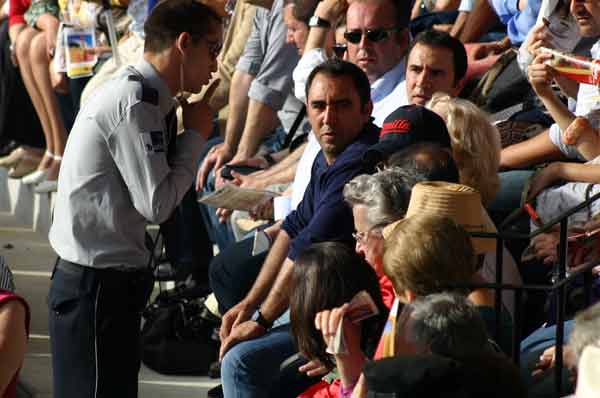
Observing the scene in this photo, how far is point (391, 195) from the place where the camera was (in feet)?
15.2

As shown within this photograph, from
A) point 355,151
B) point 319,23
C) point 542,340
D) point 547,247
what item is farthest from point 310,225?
point 319,23

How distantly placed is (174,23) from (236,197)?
4.49 ft

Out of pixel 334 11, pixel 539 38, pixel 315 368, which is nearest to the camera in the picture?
pixel 315 368

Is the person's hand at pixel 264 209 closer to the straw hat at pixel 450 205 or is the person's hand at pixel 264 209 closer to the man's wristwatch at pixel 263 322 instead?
the man's wristwatch at pixel 263 322

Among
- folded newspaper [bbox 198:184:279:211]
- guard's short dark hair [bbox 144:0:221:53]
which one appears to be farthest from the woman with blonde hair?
folded newspaper [bbox 198:184:279:211]

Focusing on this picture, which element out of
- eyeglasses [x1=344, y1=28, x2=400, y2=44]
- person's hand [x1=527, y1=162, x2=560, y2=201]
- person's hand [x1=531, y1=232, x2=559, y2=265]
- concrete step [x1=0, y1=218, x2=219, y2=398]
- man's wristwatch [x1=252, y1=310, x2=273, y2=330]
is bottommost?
concrete step [x1=0, y1=218, x2=219, y2=398]

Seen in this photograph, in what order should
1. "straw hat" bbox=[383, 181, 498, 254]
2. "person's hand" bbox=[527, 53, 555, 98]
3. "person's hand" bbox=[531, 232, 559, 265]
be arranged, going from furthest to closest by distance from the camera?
"person's hand" bbox=[527, 53, 555, 98] → "person's hand" bbox=[531, 232, 559, 265] → "straw hat" bbox=[383, 181, 498, 254]

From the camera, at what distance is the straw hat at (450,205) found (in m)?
4.34

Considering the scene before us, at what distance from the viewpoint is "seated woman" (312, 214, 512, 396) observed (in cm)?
394

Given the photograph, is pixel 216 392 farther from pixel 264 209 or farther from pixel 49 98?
pixel 49 98

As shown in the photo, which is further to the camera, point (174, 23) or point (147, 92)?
point (174, 23)

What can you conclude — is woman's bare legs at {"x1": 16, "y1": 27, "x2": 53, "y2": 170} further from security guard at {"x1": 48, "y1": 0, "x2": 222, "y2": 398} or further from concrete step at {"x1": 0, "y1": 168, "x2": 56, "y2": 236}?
security guard at {"x1": 48, "y1": 0, "x2": 222, "y2": 398}

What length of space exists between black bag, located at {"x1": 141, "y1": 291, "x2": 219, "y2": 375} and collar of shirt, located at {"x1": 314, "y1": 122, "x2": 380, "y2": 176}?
1.79 metres

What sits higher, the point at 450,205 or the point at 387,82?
the point at 450,205
